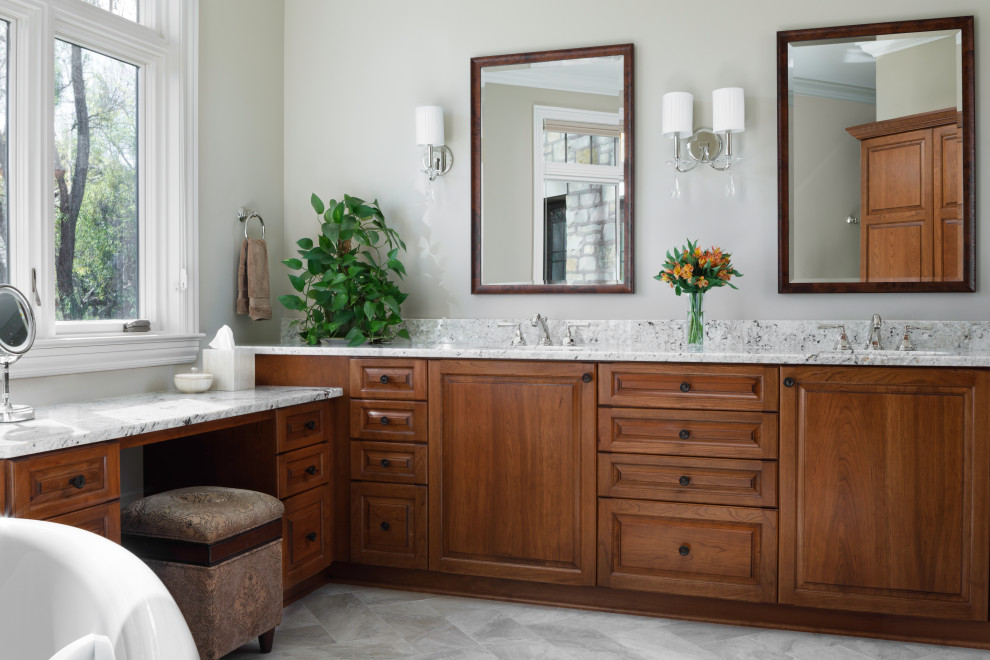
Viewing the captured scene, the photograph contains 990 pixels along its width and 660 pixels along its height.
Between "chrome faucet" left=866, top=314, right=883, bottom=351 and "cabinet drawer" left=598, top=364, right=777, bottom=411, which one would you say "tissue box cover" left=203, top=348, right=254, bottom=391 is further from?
"chrome faucet" left=866, top=314, right=883, bottom=351

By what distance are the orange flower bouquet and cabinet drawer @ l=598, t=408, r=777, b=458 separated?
37 cm

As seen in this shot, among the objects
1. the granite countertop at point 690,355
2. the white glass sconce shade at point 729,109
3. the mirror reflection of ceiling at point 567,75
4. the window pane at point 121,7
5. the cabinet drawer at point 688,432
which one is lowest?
the cabinet drawer at point 688,432

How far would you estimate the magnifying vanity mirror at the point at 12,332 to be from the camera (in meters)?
2.05

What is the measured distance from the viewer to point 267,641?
241cm

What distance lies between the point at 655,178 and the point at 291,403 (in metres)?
1.71

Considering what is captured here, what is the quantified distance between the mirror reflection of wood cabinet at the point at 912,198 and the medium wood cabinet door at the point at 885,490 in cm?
65

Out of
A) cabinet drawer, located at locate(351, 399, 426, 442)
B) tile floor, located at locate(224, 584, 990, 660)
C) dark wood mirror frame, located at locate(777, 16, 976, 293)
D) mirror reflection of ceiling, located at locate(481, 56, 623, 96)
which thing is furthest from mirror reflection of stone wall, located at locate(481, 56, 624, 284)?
tile floor, located at locate(224, 584, 990, 660)

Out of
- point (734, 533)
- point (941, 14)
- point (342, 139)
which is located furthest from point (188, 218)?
point (941, 14)

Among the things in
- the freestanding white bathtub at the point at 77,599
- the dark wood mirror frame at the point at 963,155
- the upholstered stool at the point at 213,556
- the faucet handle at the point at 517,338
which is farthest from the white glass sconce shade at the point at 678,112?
the freestanding white bathtub at the point at 77,599

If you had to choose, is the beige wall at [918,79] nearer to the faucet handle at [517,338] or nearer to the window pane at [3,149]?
the faucet handle at [517,338]

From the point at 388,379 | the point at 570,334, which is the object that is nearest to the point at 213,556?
the point at 388,379

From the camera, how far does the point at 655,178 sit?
324 cm

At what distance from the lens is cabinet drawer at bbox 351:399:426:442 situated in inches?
116

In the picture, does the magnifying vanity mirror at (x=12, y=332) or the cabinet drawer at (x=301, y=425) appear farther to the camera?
the cabinet drawer at (x=301, y=425)
